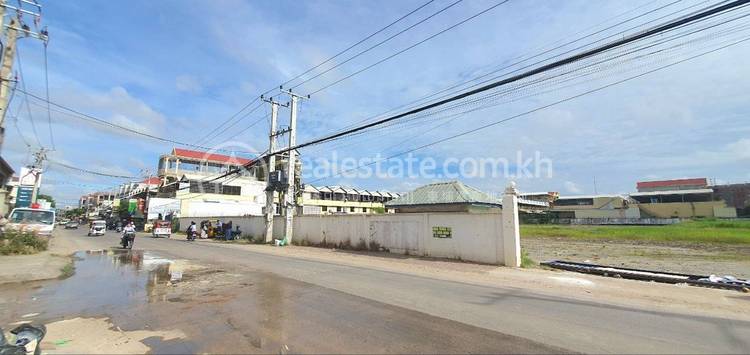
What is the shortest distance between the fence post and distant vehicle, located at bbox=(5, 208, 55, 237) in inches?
847

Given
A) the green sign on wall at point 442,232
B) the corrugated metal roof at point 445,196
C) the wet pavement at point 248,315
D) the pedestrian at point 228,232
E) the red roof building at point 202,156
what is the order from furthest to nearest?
the red roof building at point 202,156
the pedestrian at point 228,232
the corrugated metal roof at point 445,196
the green sign on wall at point 442,232
the wet pavement at point 248,315

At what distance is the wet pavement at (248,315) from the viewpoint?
5191 millimetres

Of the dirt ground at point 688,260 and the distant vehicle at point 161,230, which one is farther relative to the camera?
the distant vehicle at point 161,230

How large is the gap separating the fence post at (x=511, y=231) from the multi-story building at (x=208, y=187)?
42.9 meters

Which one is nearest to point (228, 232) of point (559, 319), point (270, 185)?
point (270, 185)

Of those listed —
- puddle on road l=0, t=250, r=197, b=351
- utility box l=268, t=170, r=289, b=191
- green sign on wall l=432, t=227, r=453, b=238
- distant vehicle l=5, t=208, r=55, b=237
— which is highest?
utility box l=268, t=170, r=289, b=191

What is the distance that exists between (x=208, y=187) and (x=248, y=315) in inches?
2355

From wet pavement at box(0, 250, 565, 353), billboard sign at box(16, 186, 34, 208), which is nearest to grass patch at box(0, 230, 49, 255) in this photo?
wet pavement at box(0, 250, 565, 353)

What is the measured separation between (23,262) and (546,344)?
56.8 ft

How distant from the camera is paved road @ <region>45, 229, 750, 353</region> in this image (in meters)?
5.40

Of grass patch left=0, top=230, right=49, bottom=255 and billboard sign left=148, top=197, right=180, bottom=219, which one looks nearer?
grass patch left=0, top=230, right=49, bottom=255

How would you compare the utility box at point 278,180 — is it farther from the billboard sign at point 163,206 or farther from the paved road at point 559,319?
the billboard sign at point 163,206

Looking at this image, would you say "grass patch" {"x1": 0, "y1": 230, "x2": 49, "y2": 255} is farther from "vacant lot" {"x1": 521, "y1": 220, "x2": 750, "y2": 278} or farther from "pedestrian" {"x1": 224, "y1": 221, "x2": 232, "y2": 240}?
"vacant lot" {"x1": 521, "y1": 220, "x2": 750, "y2": 278}

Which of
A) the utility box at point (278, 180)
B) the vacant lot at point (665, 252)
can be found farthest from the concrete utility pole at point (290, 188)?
the vacant lot at point (665, 252)
